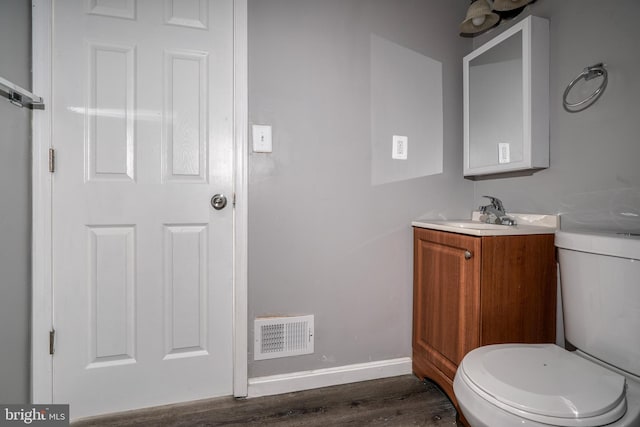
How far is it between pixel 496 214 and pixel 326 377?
1164 mm

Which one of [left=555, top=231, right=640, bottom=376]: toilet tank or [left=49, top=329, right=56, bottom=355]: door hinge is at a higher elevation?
[left=555, top=231, right=640, bottom=376]: toilet tank

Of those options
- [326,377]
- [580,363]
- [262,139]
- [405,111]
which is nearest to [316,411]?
[326,377]

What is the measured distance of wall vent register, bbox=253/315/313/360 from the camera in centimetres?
155

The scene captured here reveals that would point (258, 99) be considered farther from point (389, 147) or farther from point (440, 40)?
point (440, 40)

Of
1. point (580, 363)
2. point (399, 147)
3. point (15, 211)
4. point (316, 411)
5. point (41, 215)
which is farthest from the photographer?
point (399, 147)

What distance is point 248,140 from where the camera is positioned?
1.53 metres

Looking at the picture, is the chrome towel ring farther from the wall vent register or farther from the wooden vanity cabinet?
the wall vent register

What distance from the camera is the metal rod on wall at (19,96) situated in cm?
112

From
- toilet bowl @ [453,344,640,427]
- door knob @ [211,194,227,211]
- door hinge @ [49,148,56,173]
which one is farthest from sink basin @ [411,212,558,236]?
door hinge @ [49,148,56,173]

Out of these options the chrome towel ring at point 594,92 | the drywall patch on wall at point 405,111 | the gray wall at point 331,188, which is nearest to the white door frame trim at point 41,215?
the gray wall at point 331,188

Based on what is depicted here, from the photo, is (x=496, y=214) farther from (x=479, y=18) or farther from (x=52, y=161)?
(x=52, y=161)

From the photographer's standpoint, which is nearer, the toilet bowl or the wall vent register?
the toilet bowl

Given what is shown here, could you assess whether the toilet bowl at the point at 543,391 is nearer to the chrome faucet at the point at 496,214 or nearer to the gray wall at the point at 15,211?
the chrome faucet at the point at 496,214

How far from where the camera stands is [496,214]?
5.26 ft
